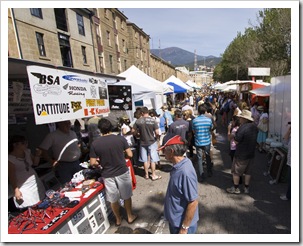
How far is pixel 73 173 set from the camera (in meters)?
4.00

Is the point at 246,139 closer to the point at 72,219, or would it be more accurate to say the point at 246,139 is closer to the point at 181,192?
the point at 181,192

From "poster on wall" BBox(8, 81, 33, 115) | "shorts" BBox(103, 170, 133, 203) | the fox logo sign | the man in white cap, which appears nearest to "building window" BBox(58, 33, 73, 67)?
"poster on wall" BBox(8, 81, 33, 115)

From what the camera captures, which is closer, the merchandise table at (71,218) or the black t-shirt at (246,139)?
the merchandise table at (71,218)

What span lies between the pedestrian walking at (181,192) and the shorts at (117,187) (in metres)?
1.20

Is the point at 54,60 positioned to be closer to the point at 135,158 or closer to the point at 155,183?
the point at 135,158

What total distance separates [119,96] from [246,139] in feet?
13.5

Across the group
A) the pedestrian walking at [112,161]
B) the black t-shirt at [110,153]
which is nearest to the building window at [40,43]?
the pedestrian walking at [112,161]

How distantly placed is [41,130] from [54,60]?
1150 centimetres

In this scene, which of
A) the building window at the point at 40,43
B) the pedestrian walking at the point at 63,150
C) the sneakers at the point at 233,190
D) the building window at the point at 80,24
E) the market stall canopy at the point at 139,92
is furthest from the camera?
the building window at the point at 80,24

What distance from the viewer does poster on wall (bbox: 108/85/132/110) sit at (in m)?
6.27

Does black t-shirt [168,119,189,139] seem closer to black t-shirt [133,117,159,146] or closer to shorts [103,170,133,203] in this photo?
black t-shirt [133,117,159,146]

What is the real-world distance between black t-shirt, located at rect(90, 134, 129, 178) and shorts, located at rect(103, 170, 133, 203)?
0.10m

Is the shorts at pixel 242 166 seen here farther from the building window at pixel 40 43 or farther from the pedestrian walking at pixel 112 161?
the building window at pixel 40 43

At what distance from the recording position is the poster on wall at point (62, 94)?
245 centimetres
